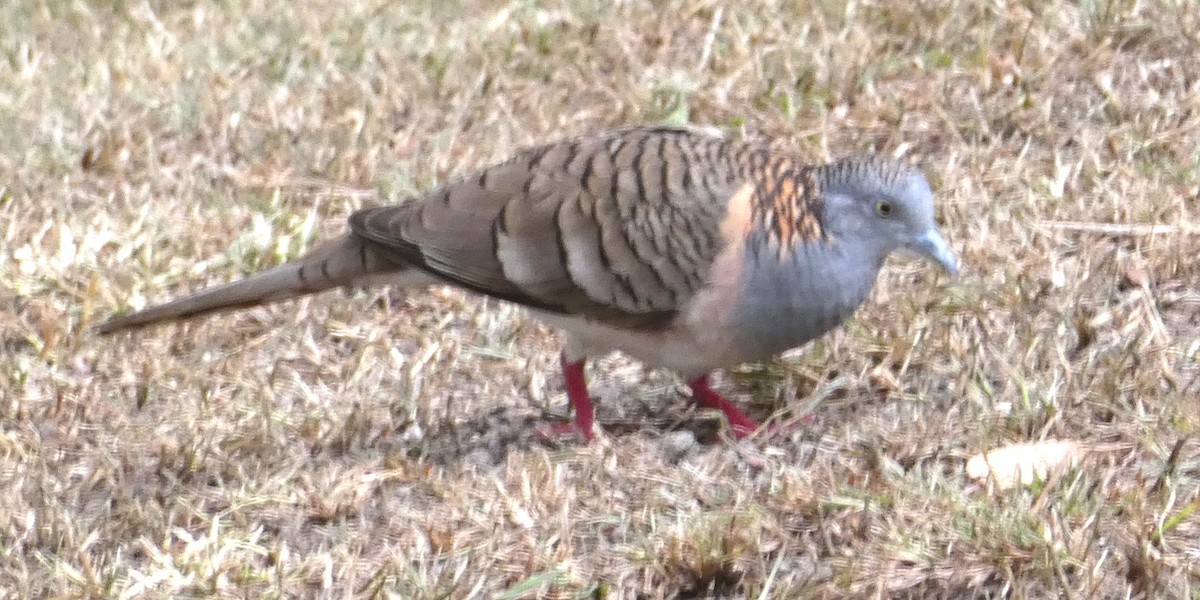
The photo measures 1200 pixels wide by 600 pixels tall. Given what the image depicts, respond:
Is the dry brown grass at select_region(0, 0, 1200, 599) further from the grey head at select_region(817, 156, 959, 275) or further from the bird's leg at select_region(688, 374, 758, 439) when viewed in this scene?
the grey head at select_region(817, 156, 959, 275)

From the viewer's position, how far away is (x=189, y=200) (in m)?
4.72

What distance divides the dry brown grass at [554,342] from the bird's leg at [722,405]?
7 cm

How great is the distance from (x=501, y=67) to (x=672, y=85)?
2.41ft

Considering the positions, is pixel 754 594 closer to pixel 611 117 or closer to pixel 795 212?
pixel 795 212

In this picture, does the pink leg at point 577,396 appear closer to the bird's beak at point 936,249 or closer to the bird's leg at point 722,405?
the bird's leg at point 722,405

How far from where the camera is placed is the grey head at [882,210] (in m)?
3.12

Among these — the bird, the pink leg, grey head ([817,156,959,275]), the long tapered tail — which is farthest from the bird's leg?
the long tapered tail

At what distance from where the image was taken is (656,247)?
3215 mm

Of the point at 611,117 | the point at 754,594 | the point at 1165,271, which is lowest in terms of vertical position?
the point at 754,594

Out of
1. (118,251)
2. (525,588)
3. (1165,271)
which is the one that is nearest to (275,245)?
(118,251)

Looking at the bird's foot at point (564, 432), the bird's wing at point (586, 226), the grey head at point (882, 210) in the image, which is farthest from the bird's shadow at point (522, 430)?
the grey head at point (882, 210)

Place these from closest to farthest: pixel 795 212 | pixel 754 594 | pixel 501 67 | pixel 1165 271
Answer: pixel 754 594
pixel 795 212
pixel 1165 271
pixel 501 67

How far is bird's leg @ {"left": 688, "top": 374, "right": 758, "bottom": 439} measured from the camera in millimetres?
3398

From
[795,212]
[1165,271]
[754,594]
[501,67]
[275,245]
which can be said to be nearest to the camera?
[754,594]
